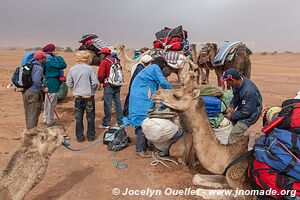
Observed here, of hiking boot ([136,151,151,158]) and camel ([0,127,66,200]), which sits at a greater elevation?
camel ([0,127,66,200])

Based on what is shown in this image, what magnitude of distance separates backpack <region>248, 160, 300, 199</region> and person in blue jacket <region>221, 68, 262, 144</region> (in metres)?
1.69

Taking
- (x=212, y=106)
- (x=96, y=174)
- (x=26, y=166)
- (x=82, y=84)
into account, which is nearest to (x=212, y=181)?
(x=212, y=106)

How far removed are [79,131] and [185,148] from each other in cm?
284

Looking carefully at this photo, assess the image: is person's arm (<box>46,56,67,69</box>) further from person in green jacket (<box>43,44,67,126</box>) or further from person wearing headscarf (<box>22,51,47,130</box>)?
person wearing headscarf (<box>22,51,47,130</box>)

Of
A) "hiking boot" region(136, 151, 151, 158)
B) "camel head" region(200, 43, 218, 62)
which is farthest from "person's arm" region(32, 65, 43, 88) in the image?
"camel head" region(200, 43, 218, 62)

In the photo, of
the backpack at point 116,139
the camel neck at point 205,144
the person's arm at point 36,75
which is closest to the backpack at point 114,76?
the backpack at point 116,139

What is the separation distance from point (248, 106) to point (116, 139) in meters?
2.89

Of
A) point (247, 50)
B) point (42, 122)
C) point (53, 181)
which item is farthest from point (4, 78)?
point (53, 181)

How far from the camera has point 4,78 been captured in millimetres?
18109

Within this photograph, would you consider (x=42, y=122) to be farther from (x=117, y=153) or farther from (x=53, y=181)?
(x=53, y=181)

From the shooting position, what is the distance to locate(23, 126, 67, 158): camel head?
3822mm

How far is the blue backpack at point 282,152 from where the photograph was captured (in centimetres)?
350

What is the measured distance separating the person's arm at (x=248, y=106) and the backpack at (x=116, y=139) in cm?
253

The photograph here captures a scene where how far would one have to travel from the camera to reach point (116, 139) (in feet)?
22.6
